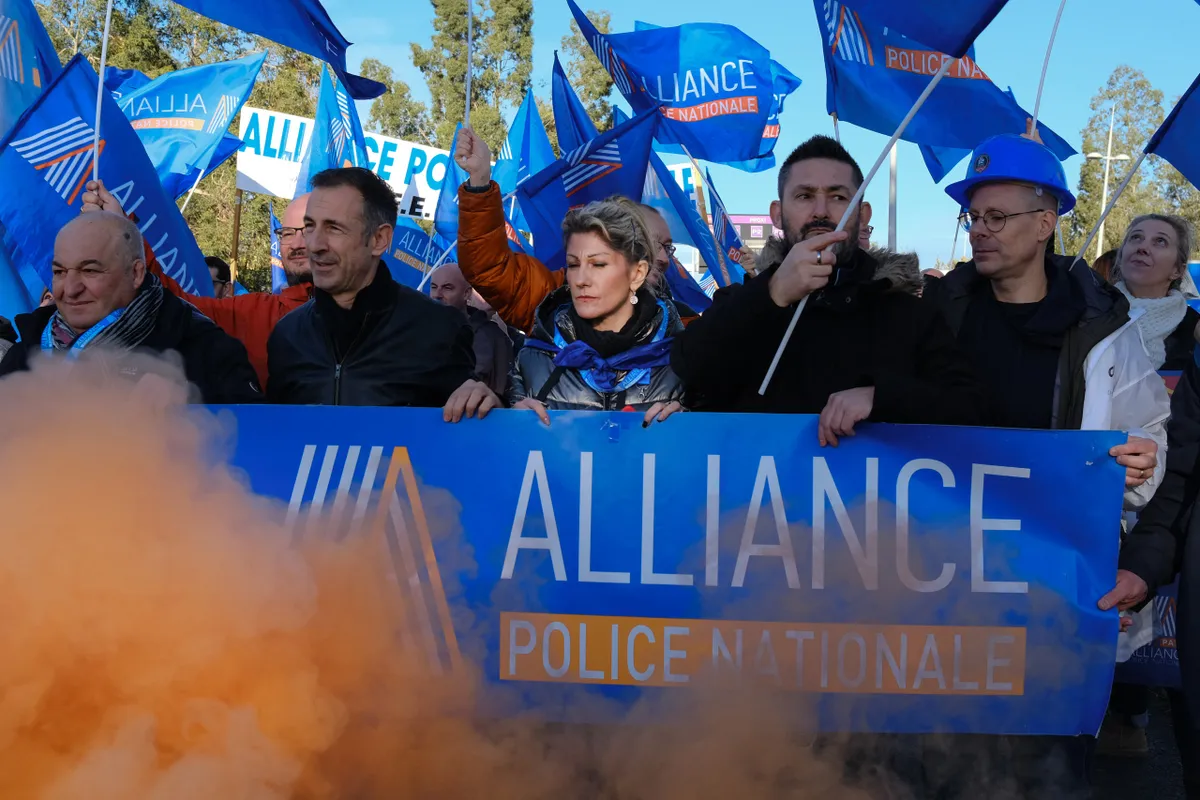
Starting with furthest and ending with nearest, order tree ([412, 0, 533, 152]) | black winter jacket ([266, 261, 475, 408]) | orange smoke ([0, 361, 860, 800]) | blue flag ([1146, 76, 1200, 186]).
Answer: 1. tree ([412, 0, 533, 152])
2. blue flag ([1146, 76, 1200, 186])
3. black winter jacket ([266, 261, 475, 408])
4. orange smoke ([0, 361, 860, 800])

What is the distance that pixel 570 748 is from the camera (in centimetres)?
278

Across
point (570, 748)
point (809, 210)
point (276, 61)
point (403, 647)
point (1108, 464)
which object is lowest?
point (570, 748)

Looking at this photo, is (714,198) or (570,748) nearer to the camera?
(570,748)

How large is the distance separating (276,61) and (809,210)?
32.8 m

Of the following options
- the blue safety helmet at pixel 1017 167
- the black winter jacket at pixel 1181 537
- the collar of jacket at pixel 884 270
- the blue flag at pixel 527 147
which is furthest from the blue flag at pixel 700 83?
the black winter jacket at pixel 1181 537

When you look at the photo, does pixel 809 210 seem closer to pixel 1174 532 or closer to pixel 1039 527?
pixel 1039 527

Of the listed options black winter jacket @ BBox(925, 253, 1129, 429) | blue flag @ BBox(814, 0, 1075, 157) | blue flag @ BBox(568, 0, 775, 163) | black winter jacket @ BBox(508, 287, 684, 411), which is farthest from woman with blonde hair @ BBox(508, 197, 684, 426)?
blue flag @ BBox(568, 0, 775, 163)

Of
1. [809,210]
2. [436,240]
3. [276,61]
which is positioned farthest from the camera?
[276,61]

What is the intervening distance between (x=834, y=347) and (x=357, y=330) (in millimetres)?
1574

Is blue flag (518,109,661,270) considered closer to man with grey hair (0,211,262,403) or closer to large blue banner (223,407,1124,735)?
man with grey hair (0,211,262,403)

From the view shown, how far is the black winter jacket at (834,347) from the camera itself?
2.92 meters

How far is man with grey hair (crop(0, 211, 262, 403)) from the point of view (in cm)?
347

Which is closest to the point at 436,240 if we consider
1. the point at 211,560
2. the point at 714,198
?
the point at 714,198

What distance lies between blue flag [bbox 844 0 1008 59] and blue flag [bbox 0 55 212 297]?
153 inches
